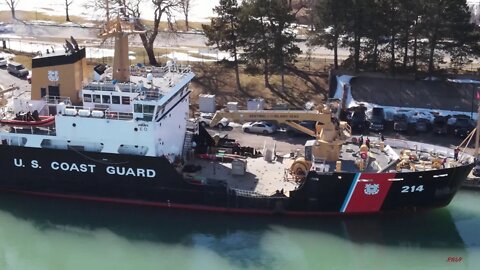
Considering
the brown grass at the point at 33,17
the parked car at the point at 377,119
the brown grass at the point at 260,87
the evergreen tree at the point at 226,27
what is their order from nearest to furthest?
the parked car at the point at 377,119 < the evergreen tree at the point at 226,27 < the brown grass at the point at 260,87 < the brown grass at the point at 33,17

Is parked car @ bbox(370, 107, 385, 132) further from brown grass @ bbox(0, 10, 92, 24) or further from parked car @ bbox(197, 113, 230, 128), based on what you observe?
brown grass @ bbox(0, 10, 92, 24)

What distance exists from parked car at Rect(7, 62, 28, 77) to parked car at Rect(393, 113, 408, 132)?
21495 millimetres

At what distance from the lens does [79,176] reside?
931 inches

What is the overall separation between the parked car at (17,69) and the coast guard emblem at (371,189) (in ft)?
78.1

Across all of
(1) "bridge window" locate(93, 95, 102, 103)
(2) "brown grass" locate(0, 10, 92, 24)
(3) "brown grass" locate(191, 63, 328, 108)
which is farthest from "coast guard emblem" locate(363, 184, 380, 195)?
(2) "brown grass" locate(0, 10, 92, 24)

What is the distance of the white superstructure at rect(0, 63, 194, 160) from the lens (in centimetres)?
2272

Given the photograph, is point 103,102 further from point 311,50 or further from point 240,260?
point 311,50

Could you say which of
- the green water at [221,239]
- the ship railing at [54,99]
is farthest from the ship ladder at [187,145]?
the ship railing at [54,99]

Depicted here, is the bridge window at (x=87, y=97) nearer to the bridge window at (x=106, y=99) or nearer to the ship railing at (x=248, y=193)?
the bridge window at (x=106, y=99)

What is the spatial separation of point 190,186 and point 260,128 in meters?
8.51

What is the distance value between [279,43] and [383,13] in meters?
5.93

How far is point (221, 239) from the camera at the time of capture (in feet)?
71.7

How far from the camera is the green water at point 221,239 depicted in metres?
20.6

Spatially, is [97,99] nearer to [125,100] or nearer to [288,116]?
[125,100]
